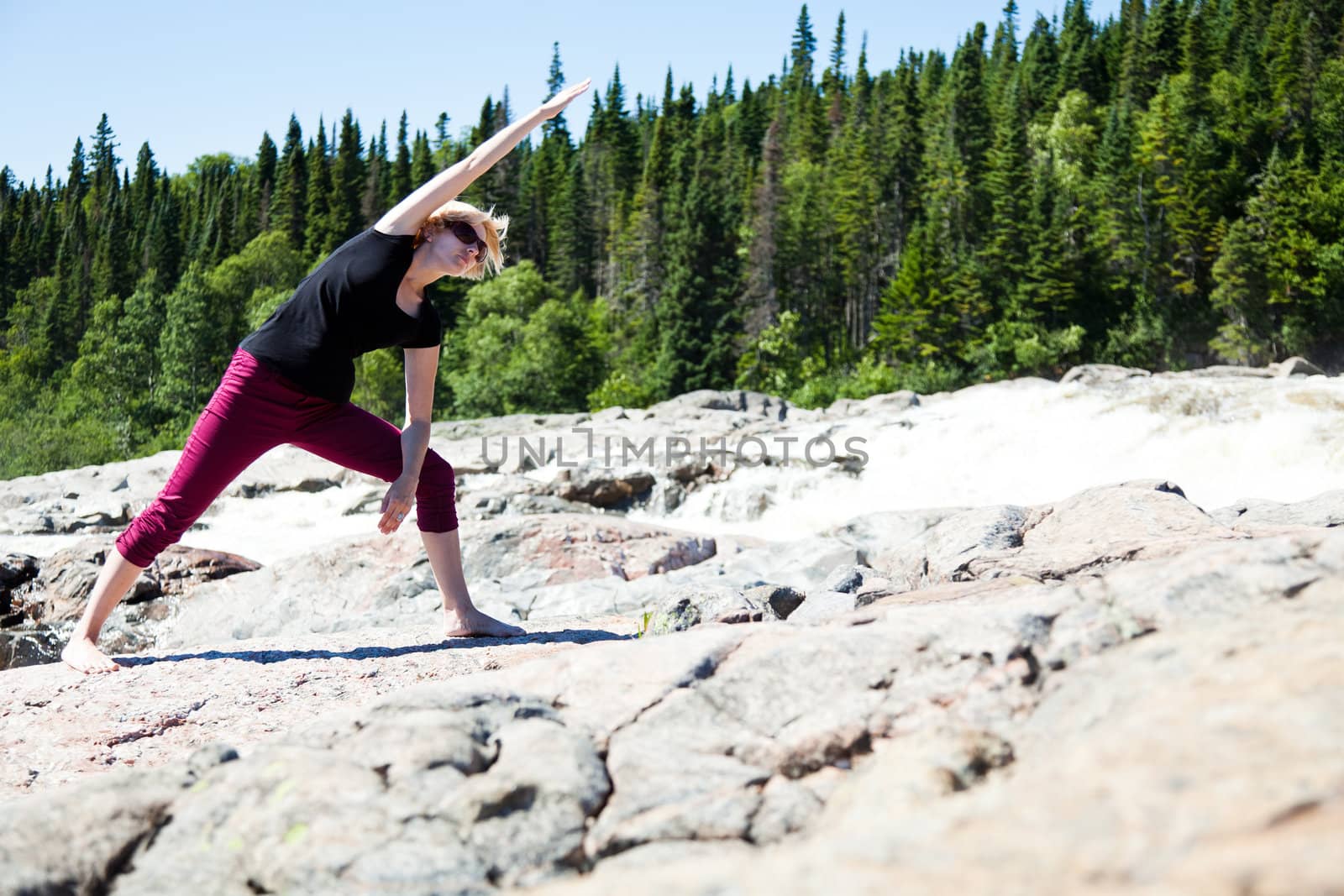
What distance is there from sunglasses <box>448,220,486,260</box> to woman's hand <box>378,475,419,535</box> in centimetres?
102

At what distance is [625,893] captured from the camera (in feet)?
5.12

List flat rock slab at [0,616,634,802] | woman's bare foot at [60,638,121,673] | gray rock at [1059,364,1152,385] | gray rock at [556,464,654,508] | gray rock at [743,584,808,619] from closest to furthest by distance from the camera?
flat rock slab at [0,616,634,802] < woman's bare foot at [60,638,121,673] < gray rock at [743,584,808,619] < gray rock at [556,464,654,508] < gray rock at [1059,364,1152,385]

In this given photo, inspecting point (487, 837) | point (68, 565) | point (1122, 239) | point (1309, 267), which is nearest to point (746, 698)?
point (487, 837)

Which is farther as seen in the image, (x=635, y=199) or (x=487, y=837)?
(x=635, y=199)

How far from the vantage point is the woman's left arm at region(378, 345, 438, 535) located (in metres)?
4.38

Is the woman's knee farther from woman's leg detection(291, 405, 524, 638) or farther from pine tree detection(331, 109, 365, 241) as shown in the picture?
pine tree detection(331, 109, 365, 241)

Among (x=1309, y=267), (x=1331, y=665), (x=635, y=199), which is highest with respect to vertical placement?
(x=635, y=199)

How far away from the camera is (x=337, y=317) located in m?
4.23

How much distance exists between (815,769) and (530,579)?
24.6 ft

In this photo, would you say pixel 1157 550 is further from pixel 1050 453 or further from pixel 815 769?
pixel 1050 453

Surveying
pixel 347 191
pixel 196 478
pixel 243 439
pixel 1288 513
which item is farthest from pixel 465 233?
pixel 347 191

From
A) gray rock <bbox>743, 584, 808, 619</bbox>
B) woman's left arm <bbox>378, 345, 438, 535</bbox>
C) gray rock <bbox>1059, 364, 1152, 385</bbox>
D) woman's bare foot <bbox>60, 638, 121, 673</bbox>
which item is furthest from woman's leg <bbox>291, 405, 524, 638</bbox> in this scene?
gray rock <bbox>1059, 364, 1152, 385</bbox>

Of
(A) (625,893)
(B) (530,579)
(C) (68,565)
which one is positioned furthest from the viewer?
(C) (68,565)

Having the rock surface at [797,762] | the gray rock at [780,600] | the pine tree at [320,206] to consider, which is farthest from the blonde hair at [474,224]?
the pine tree at [320,206]
